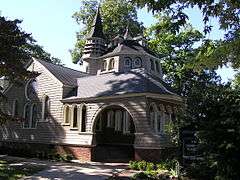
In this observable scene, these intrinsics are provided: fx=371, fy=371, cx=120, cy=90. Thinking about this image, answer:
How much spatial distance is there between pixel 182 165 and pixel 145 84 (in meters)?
7.96

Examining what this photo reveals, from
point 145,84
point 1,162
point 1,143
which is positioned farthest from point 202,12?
point 1,143

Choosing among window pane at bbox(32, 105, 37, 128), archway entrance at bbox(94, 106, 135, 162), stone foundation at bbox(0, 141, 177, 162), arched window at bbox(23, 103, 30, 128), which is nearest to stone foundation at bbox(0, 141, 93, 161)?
stone foundation at bbox(0, 141, 177, 162)

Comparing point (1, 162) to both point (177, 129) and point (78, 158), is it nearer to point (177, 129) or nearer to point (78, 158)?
point (78, 158)

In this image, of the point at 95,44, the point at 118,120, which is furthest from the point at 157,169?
the point at 95,44

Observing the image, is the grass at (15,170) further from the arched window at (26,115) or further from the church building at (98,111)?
the arched window at (26,115)

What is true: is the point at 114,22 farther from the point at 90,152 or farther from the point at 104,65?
the point at 90,152

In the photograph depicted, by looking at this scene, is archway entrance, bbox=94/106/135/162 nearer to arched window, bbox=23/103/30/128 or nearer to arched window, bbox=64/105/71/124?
arched window, bbox=64/105/71/124

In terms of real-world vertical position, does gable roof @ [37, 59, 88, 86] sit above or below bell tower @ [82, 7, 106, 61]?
below

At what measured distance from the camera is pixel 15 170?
17.9 metres

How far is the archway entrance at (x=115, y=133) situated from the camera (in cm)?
2469

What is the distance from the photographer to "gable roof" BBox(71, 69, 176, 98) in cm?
2295

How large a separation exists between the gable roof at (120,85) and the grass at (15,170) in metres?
7.10

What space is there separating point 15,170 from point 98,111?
7861mm

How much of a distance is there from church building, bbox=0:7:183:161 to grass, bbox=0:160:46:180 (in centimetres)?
396
